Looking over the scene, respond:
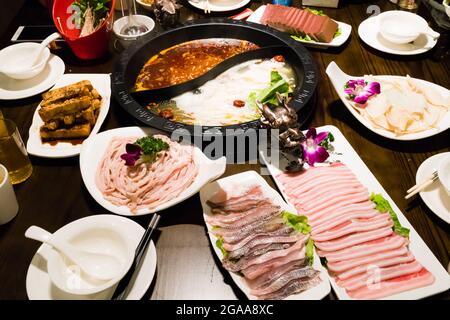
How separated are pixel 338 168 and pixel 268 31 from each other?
52.9 inches

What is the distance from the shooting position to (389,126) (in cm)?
Result: 244

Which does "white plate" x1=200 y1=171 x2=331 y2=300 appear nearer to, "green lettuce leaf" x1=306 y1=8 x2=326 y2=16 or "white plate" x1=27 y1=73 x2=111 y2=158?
"white plate" x1=27 y1=73 x2=111 y2=158

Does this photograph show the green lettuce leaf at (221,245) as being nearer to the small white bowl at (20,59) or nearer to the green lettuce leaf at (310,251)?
the green lettuce leaf at (310,251)

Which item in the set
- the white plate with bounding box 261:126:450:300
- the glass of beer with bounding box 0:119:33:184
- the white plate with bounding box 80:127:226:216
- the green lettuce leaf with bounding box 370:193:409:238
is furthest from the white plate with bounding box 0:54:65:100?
the green lettuce leaf with bounding box 370:193:409:238

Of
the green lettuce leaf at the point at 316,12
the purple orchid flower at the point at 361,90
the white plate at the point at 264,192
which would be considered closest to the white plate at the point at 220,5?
the green lettuce leaf at the point at 316,12

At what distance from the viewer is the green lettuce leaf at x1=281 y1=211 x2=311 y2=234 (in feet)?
6.27

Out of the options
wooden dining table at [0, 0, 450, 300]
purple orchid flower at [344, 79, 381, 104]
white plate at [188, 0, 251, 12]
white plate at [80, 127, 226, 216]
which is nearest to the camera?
wooden dining table at [0, 0, 450, 300]

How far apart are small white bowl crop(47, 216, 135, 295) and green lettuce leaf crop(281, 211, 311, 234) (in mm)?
707

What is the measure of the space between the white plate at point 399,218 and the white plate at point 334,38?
986 mm

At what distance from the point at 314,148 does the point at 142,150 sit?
93cm

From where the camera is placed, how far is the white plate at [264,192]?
1.69 metres

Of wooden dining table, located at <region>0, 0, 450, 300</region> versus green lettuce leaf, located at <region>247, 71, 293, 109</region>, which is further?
green lettuce leaf, located at <region>247, 71, 293, 109</region>

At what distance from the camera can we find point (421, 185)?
2096 millimetres
